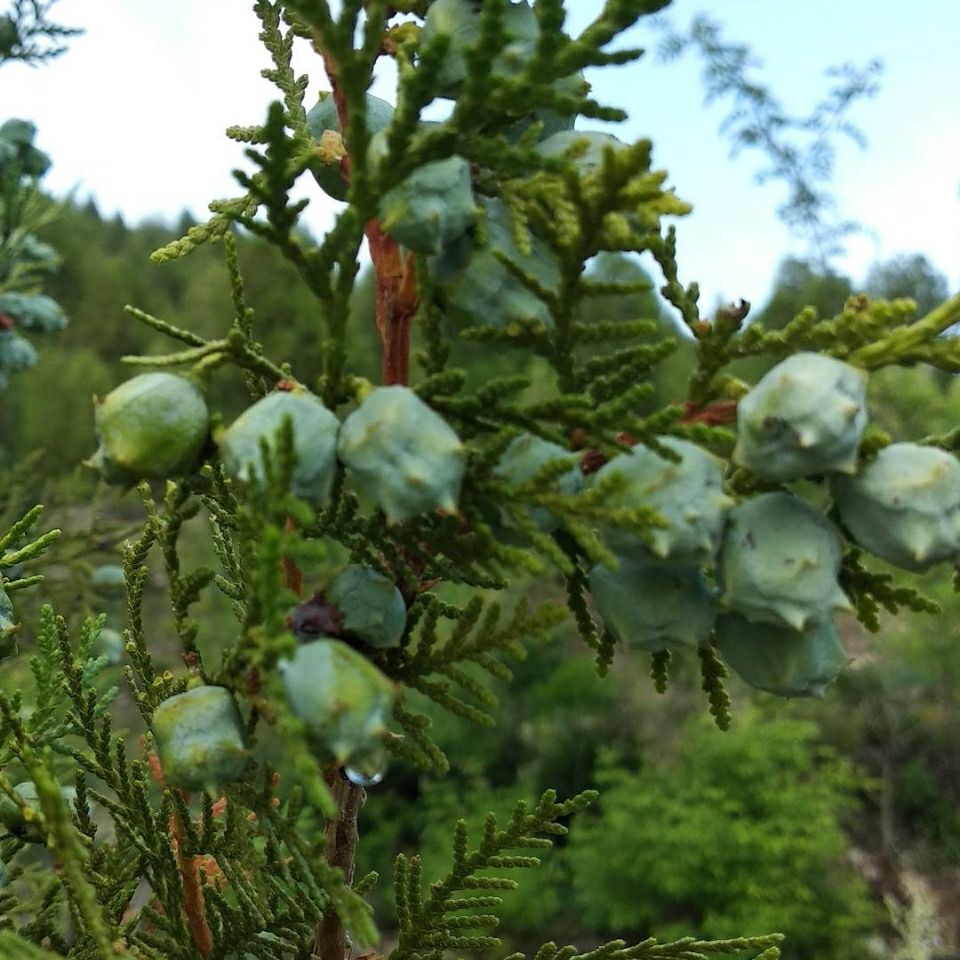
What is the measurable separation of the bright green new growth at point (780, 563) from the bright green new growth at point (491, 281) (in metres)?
0.36

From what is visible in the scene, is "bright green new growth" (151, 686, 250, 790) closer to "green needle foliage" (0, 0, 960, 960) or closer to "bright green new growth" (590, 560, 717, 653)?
"green needle foliage" (0, 0, 960, 960)

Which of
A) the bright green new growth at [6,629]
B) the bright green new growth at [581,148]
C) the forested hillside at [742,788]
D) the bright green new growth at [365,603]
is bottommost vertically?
the forested hillside at [742,788]

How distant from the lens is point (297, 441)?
958 millimetres

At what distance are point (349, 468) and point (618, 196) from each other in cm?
44

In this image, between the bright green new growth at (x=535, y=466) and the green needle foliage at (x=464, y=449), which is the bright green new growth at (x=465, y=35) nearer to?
the green needle foliage at (x=464, y=449)

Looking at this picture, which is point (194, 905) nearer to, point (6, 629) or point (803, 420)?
point (6, 629)

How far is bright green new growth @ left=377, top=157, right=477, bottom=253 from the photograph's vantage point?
1028mm

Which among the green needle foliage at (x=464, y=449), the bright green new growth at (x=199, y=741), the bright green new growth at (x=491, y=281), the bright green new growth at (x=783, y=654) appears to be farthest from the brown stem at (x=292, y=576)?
the bright green new growth at (x=783, y=654)

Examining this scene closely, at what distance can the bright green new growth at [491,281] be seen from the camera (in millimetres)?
1104

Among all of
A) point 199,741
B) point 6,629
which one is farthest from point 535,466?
point 6,629

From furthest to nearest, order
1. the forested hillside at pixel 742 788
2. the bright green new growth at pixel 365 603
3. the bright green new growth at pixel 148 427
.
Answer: the forested hillside at pixel 742 788, the bright green new growth at pixel 365 603, the bright green new growth at pixel 148 427

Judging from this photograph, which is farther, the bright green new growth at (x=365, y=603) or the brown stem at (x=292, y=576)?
the brown stem at (x=292, y=576)

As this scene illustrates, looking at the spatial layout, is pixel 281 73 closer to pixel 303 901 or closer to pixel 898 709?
pixel 303 901

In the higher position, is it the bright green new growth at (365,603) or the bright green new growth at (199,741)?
the bright green new growth at (365,603)
